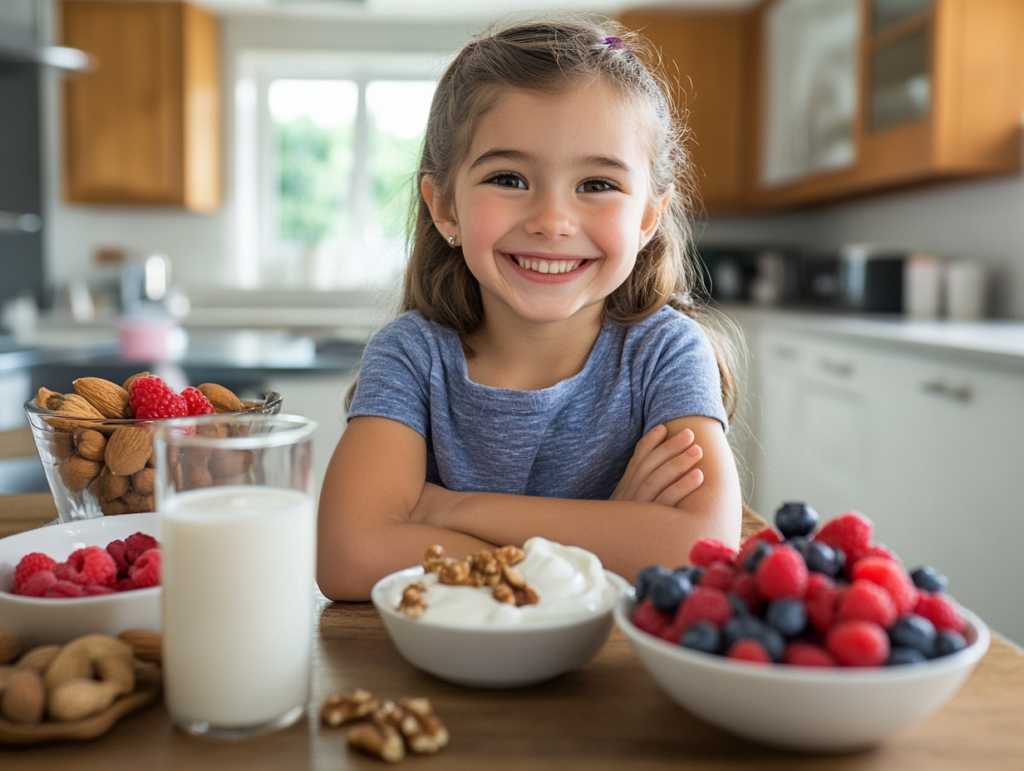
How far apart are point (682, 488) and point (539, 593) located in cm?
36

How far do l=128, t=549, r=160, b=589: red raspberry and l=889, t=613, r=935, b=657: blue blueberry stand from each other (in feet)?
1.53

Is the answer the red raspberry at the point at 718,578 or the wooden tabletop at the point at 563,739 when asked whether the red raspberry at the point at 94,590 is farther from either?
the red raspberry at the point at 718,578

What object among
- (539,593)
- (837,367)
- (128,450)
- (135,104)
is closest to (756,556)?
(539,593)

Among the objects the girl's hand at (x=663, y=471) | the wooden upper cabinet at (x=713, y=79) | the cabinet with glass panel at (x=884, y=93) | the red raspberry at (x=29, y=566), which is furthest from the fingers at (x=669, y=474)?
the wooden upper cabinet at (x=713, y=79)

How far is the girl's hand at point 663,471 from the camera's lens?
949 mm

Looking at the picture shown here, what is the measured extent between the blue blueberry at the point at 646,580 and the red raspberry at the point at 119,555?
36 centimetres

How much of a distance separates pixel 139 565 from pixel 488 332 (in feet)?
2.32

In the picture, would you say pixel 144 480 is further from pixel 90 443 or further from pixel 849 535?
pixel 849 535

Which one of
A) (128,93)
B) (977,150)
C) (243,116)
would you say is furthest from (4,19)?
(977,150)

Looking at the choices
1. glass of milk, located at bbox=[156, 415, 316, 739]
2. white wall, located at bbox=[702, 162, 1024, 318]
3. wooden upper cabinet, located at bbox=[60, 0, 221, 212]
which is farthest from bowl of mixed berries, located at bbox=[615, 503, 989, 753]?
wooden upper cabinet, located at bbox=[60, 0, 221, 212]

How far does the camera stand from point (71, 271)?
17.0 ft

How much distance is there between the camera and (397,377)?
3.80 ft

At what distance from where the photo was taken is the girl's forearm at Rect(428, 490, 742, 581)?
0.88 meters

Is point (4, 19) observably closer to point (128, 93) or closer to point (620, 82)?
point (128, 93)
